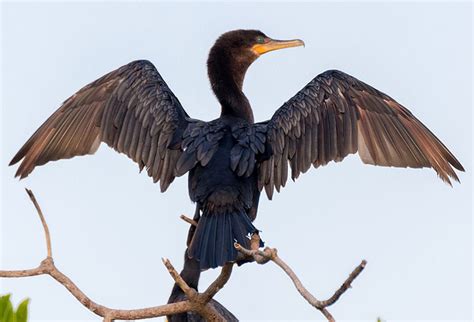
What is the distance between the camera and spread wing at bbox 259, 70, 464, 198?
7.25 metres

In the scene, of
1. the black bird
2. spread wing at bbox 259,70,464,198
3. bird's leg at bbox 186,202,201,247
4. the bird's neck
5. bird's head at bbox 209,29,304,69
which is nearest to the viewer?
bird's leg at bbox 186,202,201,247

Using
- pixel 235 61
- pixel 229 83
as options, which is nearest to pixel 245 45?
pixel 235 61

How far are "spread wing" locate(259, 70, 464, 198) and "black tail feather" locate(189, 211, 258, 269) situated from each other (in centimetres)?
64

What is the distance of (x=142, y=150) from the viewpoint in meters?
7.58

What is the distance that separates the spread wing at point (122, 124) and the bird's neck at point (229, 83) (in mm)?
353

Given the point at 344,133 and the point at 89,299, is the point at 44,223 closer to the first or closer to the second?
the point at 89,299

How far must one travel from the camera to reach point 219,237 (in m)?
6.30

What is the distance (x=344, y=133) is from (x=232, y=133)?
0.98m

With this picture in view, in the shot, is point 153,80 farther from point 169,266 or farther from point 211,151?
point 169,266

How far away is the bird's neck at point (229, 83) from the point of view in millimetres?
7629

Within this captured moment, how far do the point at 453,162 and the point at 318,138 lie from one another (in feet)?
3.43

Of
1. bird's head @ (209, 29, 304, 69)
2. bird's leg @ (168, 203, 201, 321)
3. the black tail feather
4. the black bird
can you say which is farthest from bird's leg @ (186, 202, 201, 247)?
bird's head @ (209, 29, 304, 69)

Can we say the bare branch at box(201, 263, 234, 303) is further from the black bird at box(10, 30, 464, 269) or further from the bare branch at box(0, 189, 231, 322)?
the black bird at box(10, 30, 464, 269)

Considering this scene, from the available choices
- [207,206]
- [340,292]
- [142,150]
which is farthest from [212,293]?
[142,150]
